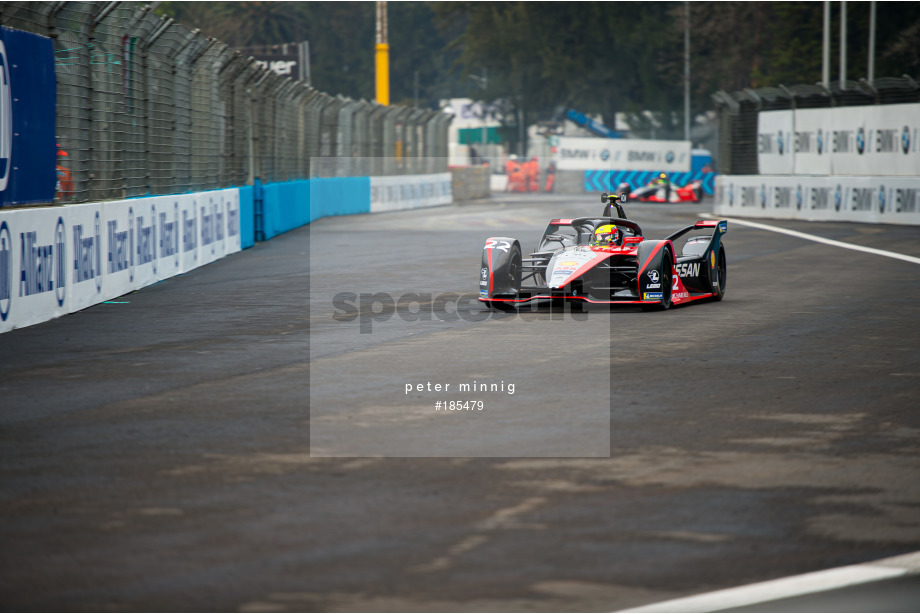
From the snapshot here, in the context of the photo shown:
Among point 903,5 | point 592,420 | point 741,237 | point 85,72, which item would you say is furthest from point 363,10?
point 592,420

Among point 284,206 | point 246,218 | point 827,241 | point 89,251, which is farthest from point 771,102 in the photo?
point 89,251

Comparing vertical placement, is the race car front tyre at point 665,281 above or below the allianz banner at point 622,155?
below

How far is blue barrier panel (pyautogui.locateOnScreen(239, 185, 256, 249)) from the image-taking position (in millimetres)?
20859

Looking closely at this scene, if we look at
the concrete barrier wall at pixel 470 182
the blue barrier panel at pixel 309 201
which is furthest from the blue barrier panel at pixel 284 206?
the concrete barrier wall at pixel 470 182

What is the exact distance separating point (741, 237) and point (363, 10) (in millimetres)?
73056

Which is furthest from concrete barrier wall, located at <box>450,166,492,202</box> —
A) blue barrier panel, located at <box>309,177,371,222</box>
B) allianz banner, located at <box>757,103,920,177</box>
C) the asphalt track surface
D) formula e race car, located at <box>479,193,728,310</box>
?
the asphalt track surface

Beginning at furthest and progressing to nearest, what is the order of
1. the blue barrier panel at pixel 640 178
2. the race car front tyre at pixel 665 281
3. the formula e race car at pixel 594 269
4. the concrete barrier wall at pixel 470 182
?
the blue barrier panel at pixel 640 178 < the concrete barrier wall at pixel 470 182 < the race car front tyre at pixel 665 281 < the formula e race car at pixel 594 269

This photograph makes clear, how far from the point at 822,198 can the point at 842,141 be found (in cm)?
145

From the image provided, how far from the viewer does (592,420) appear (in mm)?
6559

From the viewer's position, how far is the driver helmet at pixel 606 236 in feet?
38.8

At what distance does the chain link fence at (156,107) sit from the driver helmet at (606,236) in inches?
205

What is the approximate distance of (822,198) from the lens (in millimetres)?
28578

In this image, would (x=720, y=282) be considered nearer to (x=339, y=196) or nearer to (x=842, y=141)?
(x=842, y=141)

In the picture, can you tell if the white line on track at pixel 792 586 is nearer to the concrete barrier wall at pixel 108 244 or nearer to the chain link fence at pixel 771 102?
the concrete barrier wall at pixel 108 244
